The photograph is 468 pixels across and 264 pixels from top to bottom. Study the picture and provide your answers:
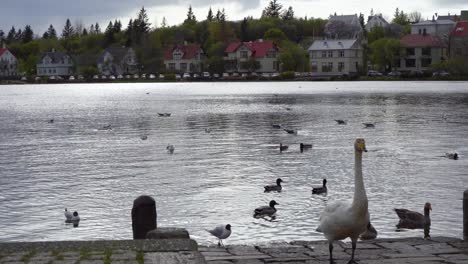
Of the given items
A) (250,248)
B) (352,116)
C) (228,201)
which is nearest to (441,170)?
(228,201)

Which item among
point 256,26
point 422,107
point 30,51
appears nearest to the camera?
point 422,107

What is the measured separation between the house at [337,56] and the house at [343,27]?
2476cm

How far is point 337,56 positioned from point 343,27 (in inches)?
1394

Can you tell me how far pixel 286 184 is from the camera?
22.0m

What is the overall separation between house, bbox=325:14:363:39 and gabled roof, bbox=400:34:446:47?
35.9 metres

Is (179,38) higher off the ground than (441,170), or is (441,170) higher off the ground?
(179,38)

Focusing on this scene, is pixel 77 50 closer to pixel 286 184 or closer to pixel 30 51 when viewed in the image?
pixel 30 51

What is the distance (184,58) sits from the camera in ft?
538

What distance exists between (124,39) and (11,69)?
103ft

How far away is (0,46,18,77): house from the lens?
18050 centimetres

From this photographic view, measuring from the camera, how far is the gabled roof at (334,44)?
140 metres

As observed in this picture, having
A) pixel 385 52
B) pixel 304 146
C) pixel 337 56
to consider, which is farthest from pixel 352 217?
pixel 337 56

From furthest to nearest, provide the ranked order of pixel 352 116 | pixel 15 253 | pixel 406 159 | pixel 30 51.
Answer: pixel 30 51, pixel 352 116, pixel 406 159, pixel 15 253

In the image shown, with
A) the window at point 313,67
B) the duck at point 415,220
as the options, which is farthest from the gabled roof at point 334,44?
the duck at point 415,220
